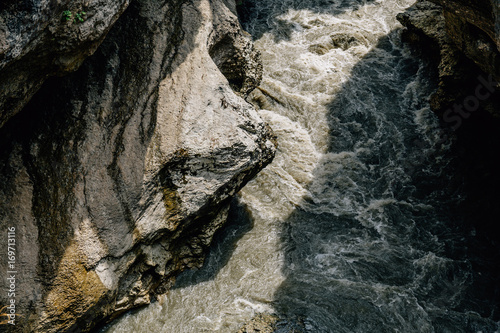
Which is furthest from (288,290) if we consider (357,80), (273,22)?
(273,22)

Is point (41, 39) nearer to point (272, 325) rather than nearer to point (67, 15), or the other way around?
point (67, 15)

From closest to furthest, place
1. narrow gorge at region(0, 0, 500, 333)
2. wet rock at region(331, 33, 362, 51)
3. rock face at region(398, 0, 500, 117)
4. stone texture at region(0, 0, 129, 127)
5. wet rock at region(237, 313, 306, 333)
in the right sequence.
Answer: stone texture at region(0, 0, 129, 127) → narrow gorge at region(0, 0, 500, 333) → wet rock at region(237, 313, 306, 333) → rock face at region(398, 0, 500, 117) → wet rock at region(331, 33, 362, 51)

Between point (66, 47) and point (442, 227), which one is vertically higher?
point (66, 47)

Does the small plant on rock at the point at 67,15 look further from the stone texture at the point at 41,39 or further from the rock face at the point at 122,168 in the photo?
the rock face at the point at 122,168

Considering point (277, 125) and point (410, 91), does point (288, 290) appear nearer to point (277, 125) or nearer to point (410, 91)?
point (277, 125)

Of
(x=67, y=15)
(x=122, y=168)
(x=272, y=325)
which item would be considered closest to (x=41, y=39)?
(x=67, y=15)

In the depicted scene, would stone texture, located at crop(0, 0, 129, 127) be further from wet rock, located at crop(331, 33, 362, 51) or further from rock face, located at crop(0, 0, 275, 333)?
wet rock, located at crop(331, 33, 362, 51)

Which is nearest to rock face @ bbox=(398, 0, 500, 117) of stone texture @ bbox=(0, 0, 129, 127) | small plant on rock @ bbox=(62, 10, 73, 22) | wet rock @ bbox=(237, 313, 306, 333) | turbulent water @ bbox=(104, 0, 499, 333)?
turbulent water @ bbox=(104, 0, 499, 333)
